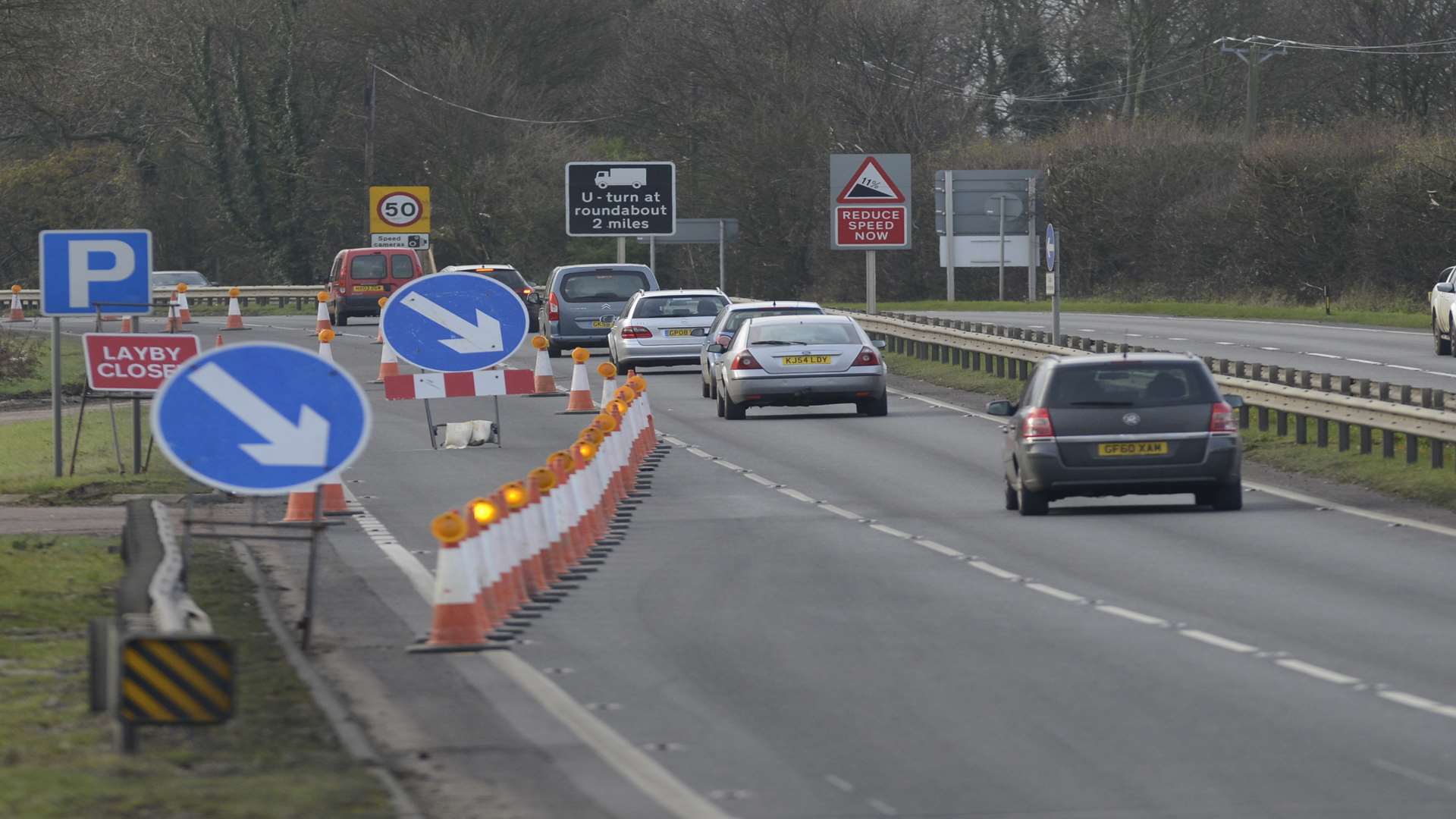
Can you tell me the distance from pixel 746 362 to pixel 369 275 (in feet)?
88.9

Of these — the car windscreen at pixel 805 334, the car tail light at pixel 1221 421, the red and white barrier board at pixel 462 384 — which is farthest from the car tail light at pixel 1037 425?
the car windscreen at pixel 805 334

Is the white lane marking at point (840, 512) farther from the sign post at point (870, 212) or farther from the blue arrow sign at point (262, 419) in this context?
the sign post at point (870, 212)

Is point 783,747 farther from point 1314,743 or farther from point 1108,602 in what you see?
point 1108,602

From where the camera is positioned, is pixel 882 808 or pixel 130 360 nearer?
pixel 882 808

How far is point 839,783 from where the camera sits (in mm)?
8742

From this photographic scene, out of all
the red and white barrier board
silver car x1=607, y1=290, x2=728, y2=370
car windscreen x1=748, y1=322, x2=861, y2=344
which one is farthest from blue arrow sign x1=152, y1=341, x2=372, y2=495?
silver car x1=607, y1=290, x2=728, y2=370

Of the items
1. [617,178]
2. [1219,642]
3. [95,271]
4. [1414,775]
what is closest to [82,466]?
[95,271]

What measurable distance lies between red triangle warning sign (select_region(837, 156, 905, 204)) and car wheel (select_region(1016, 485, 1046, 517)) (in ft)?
70.8

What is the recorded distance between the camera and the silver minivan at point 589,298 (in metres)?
41.3

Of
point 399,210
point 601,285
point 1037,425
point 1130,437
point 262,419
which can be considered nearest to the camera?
point 262,419

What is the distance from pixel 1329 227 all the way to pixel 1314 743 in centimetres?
5061

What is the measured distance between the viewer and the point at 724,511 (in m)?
19.6

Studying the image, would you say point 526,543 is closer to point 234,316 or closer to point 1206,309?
point 234,316

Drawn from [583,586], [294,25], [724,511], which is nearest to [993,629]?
[583,586]
